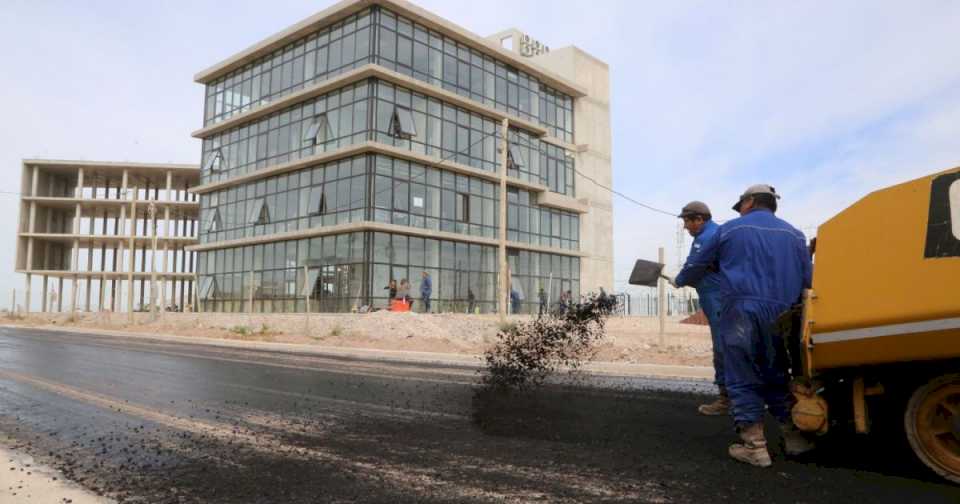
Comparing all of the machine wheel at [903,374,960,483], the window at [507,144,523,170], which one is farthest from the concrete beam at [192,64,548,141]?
the machine wheel at [903,374,960,483]

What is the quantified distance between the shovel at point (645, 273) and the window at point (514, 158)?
31.5 m

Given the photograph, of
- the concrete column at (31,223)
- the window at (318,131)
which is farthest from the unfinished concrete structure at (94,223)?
the window at (318,131)

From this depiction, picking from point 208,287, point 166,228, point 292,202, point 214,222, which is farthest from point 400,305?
point 166,228

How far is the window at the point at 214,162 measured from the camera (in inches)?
1570

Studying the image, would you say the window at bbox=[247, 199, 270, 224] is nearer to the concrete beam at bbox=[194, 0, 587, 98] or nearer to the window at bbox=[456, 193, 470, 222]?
the concrete beam at bbox=[194, 0, 587, 98]

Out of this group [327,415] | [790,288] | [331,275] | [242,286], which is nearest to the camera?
[790,288]

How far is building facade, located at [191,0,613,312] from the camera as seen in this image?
3098cm

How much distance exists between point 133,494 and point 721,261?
382 cm

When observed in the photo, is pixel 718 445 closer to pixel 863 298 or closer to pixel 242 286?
pixel 863 298

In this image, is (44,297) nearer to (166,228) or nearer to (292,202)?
(166,228)

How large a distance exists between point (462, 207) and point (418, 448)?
30.4 metres

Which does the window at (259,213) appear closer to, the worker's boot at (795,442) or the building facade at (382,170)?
the building facade at (382,170)

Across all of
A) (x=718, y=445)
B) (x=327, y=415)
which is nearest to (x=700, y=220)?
(x=718, y=445)

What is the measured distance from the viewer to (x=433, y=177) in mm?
33062
